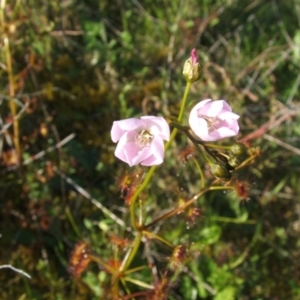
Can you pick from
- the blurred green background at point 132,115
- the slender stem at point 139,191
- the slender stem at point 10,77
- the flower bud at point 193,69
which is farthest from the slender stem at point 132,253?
the slender stem at point 10,77

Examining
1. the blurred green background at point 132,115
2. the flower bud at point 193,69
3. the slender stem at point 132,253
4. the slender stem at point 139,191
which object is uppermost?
the flower bud at point 193,69

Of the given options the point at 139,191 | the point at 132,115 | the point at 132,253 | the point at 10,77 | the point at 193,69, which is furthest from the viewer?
the point at 132,115

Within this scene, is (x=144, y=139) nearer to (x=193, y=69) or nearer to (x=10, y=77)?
(x=193, y=69)

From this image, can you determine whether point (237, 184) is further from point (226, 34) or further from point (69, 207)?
point (226, 34)

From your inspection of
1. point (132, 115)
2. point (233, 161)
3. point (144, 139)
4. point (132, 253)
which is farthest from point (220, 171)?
point (132, 115)

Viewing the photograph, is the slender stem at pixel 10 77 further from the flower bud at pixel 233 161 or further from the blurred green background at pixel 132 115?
the flower bud at pixel 233 161

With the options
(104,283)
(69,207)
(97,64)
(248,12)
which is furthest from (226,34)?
(104,283)

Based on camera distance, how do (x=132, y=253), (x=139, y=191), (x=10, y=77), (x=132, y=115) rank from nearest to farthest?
(x=139, y=191) < (x=132, y=253) < (x=10, y=77) < (x=132, y=115)

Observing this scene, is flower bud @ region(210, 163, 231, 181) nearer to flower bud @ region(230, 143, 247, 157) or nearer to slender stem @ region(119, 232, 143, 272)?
flower bud @ region(230, 143, 247, 157)
